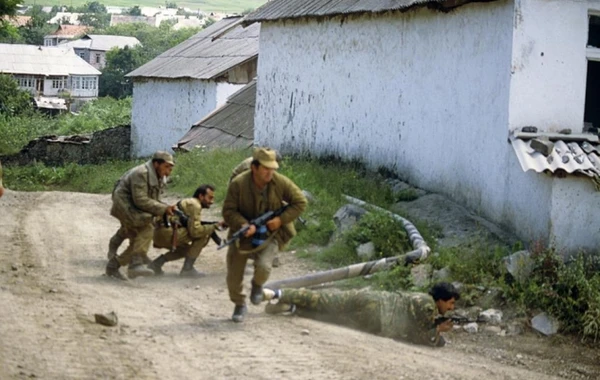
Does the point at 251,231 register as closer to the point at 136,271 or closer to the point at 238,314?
the point at 238,314

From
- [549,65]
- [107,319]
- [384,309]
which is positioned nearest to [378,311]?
[384,309]

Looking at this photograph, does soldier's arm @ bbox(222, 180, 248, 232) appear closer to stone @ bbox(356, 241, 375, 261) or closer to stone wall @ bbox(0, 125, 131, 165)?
stone @ bbox(356, 241, 375, 261)

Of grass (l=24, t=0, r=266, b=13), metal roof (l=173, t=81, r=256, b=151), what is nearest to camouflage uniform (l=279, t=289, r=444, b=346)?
metal roof (l=173, t=81, r=256, b=151)

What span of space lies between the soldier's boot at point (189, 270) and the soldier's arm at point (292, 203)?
10.3 feet

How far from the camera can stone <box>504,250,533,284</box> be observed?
11.6 meters

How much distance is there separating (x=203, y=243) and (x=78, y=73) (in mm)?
62667

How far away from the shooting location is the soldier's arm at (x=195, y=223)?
40.9ft

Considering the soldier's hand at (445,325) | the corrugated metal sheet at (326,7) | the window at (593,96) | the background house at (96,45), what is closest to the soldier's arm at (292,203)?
the soldier's hand at (445,325)

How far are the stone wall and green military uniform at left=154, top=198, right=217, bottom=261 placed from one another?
22452 millimetres

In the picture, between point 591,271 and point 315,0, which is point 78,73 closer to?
point 315,0

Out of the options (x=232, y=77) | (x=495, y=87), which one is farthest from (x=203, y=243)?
(x=232, y=77)

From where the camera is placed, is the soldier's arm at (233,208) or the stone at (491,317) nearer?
the soldier's arm at (233,208)

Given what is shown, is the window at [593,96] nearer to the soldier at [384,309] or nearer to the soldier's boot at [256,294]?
the soldier at [384,309]

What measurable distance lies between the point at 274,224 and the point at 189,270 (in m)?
3.24
